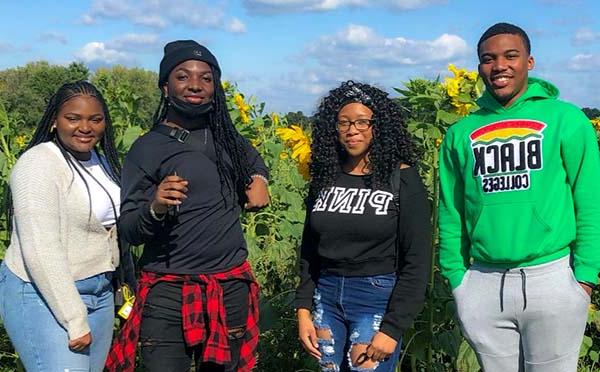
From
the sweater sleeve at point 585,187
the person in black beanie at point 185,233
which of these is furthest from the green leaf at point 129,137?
the sweater sleeve at point 585,187

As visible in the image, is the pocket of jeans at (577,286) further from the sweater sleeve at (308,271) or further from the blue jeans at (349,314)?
the sweater sleeve at (308,271)

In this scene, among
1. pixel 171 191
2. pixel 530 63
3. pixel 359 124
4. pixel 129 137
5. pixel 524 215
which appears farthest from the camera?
pixel 129 137

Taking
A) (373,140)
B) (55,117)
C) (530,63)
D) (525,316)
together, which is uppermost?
(530,63)

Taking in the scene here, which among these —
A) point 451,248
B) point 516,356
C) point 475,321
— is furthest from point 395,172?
point 516,356

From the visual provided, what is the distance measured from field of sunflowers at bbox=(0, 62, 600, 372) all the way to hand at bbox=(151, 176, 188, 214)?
0.86 metres

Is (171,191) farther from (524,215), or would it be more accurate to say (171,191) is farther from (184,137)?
(524,215)

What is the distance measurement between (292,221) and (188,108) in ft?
9.95

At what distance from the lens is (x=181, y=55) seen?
257 cm

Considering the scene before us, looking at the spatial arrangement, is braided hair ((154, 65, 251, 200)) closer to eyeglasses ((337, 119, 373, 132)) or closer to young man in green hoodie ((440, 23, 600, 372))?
eyeglasses ((337, 119, 373, 132))

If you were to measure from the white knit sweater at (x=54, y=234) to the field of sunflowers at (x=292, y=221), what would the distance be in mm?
935

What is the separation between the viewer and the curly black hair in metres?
2.64

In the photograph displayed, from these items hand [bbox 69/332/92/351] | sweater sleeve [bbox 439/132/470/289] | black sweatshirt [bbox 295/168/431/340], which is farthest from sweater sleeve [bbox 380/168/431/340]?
hand [bbox 69/332/92/351]

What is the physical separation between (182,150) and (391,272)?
0.82 m

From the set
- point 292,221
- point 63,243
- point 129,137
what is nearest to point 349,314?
point 63,243
